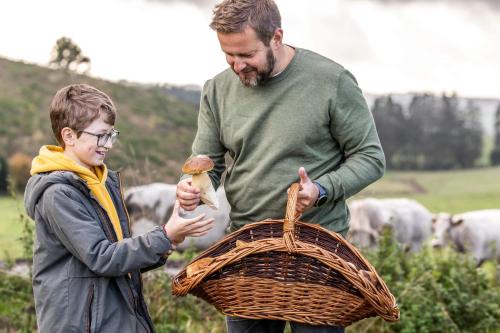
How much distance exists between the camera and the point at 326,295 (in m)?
2.73

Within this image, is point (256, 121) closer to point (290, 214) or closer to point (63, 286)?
point (290, 214)

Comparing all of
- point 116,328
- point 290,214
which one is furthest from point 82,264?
point 290,214

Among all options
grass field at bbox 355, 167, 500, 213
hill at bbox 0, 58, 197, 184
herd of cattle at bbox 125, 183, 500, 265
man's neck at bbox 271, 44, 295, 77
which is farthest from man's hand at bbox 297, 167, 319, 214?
grass field at bbox 355, 167, 500, 213

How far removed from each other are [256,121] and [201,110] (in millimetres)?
364

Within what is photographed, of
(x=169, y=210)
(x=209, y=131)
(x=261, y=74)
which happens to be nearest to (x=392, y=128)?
(x=169, y=210)

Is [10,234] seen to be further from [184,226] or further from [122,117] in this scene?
[122,117]

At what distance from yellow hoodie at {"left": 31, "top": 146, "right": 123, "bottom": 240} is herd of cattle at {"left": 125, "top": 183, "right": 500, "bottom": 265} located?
6.15 meters

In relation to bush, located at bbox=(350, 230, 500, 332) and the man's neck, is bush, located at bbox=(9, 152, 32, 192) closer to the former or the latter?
bush, located at bbox=(350, 230, 500, 332)

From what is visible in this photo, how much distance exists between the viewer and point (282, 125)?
2.99m

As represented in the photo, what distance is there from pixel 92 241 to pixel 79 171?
0.30 meters

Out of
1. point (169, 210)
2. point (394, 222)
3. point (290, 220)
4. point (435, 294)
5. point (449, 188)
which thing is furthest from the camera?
point (449, 188)

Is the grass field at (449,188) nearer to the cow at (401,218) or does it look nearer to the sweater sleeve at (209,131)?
the cow at (401,218)

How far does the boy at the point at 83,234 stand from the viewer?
275 centimetres

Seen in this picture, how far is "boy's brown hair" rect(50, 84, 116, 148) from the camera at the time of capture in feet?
9.32
